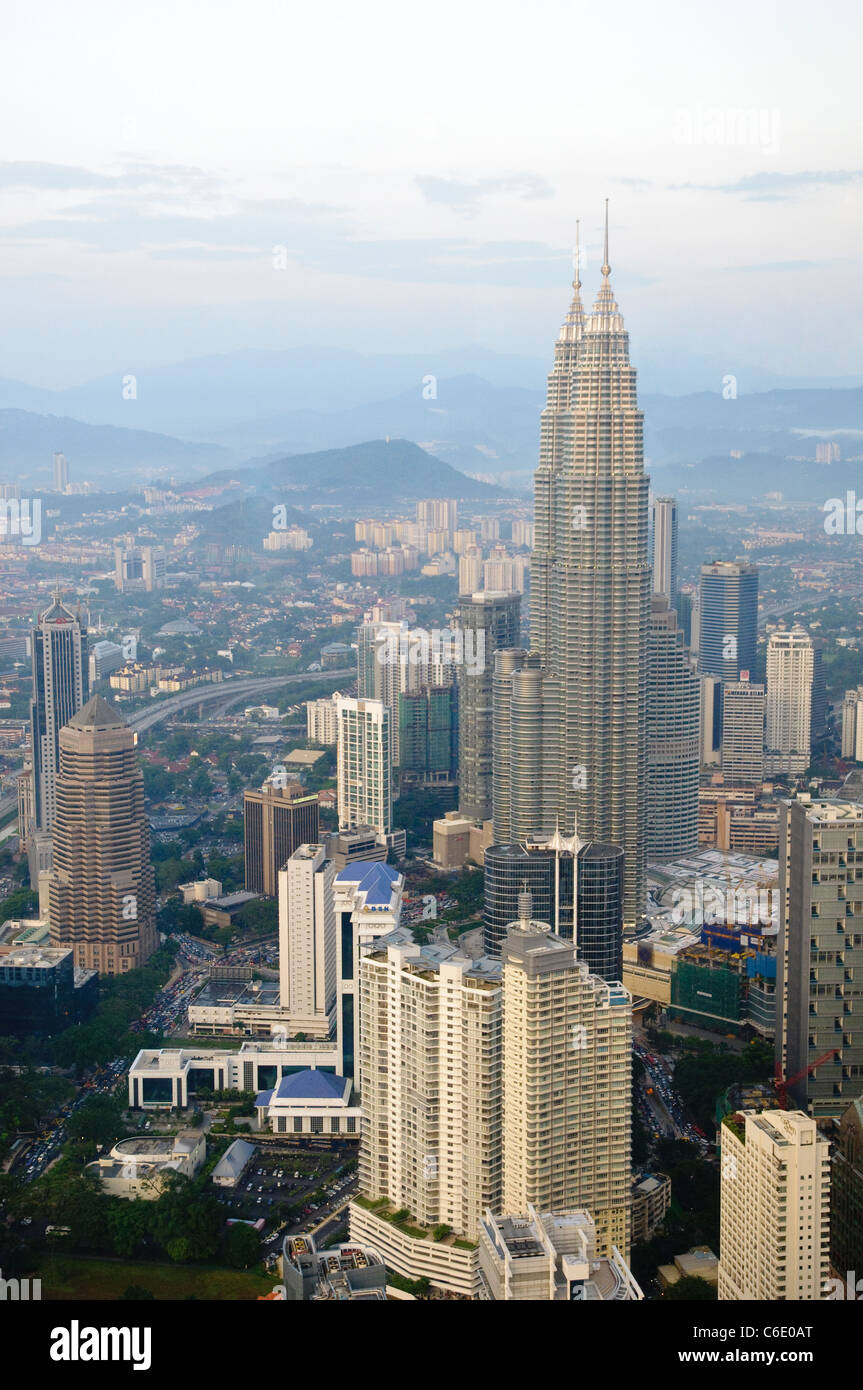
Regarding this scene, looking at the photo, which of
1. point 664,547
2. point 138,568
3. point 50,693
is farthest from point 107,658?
point 664,547

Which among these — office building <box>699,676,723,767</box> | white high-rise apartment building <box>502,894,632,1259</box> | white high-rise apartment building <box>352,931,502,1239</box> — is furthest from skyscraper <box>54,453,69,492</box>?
white high-rise apartment building <box>502,894,632,1259</box>

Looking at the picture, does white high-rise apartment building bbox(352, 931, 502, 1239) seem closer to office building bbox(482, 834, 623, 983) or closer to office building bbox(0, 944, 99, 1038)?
office building bbox(482, 834, 623, 983)

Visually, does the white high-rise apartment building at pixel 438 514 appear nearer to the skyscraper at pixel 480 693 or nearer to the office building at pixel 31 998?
the skyscraper at pixel 480 693

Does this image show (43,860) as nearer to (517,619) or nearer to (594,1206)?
(517,619)

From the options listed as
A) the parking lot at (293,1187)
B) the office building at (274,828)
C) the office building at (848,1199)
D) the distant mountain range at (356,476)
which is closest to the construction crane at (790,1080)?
the office building at (848,1199)

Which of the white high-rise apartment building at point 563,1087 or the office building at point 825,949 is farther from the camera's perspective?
the office building at point 825,949
